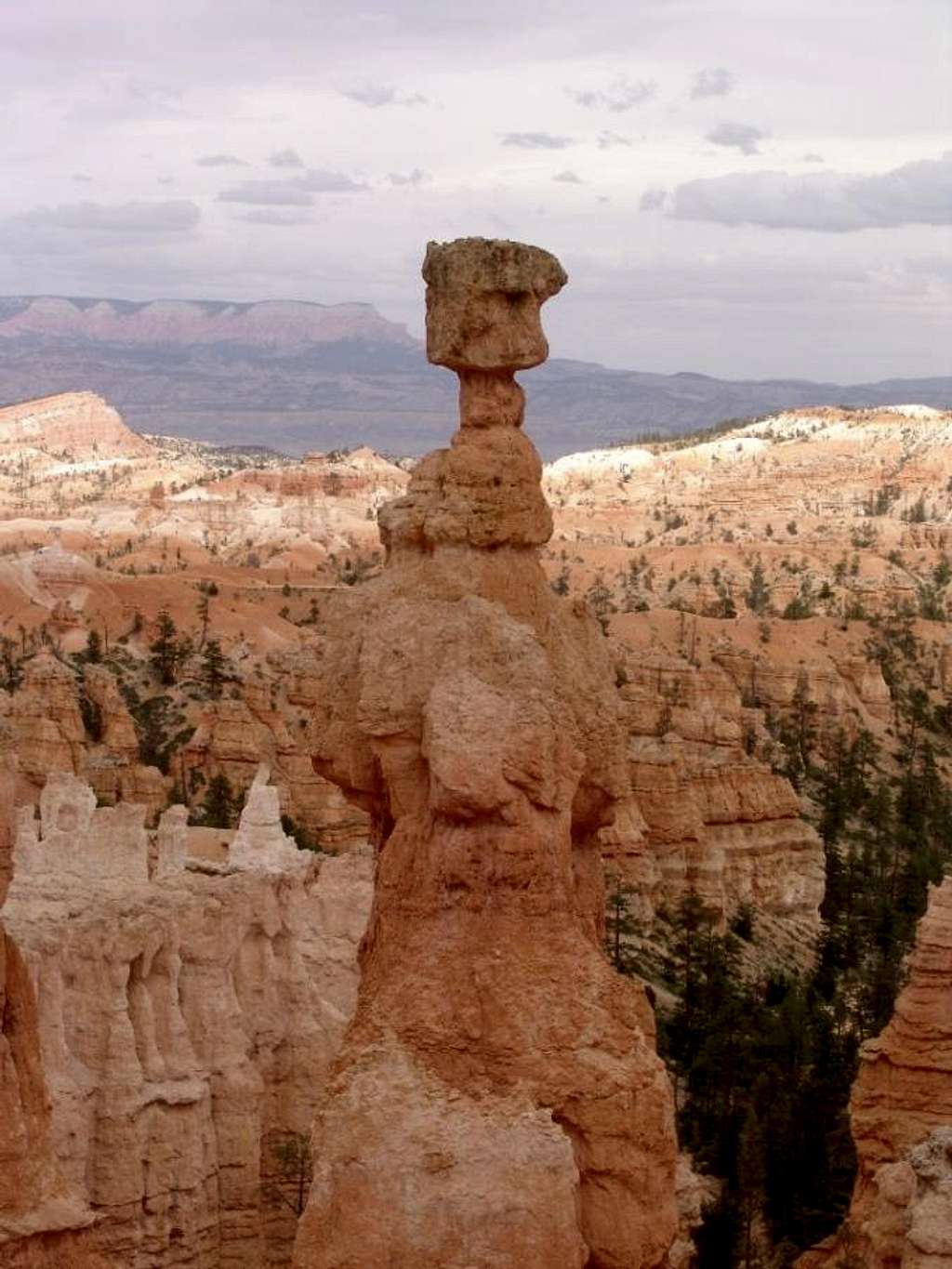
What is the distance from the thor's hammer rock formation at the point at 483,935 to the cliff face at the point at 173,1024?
6158 millimetres

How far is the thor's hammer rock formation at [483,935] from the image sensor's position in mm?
9398

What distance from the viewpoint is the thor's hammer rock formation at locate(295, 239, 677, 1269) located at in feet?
30.8

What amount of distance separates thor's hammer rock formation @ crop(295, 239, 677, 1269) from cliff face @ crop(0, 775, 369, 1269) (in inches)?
242

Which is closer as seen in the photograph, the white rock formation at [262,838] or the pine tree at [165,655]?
the white rock formation at [262,838]

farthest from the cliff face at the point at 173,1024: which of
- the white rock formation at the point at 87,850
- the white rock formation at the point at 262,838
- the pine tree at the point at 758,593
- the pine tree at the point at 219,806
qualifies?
the pine tree at the point at 758,593

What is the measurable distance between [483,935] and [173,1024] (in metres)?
8.73

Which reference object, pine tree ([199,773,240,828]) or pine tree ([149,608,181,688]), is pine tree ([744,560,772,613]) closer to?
pine tree ([149,608,181,688])

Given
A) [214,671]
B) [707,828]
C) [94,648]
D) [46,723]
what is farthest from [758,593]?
[46,723]

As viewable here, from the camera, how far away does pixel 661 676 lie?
150 ft

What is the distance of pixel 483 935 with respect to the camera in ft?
31.8

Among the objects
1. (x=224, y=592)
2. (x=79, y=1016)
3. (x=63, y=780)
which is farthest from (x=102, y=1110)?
(x=224, y=592)

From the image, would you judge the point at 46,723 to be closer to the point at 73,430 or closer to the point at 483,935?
the point at 483,935

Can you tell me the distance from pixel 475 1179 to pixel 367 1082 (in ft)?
2.23

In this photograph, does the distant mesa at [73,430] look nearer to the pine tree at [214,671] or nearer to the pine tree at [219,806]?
the pine tree at [214,671]
